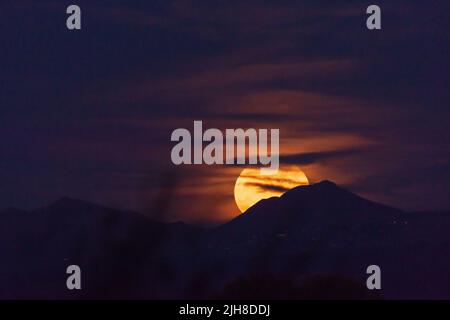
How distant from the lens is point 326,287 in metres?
15.9

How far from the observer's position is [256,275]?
14797 millimetres

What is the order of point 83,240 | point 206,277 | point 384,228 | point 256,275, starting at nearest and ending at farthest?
point 83,240
point 206,277
point 256,275
point 384,228

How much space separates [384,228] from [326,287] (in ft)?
15.3

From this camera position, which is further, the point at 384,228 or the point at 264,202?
the point at 264,202
